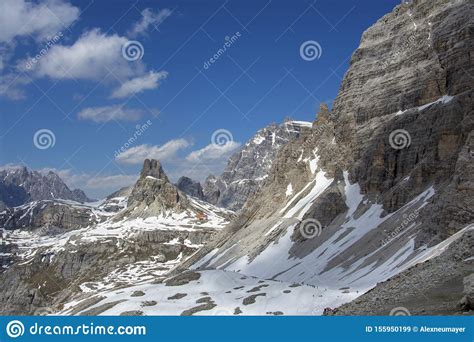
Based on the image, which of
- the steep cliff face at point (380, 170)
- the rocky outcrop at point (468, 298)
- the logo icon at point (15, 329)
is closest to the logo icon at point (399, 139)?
the steep cliff face at point (380, 170)

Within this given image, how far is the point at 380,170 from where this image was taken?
12312 centimetres

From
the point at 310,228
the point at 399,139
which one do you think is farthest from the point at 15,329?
the point at 399,139

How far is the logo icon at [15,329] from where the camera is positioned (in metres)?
20.0

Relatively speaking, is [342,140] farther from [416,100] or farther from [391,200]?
[391,200]

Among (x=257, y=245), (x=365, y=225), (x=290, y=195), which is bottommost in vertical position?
(x=365, y=225)

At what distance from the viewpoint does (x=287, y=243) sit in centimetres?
13100

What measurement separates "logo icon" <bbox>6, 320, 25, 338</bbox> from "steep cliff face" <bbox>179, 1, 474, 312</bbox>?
57.8 meters

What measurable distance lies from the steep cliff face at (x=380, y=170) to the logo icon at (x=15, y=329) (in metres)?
57.8

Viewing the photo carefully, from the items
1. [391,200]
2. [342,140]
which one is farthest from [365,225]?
[342,140]

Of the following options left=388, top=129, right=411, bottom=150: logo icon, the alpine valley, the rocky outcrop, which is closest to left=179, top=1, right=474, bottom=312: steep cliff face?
left=388, top=129, right=411, bottom=150: logo icon

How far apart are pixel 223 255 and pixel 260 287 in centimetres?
8537

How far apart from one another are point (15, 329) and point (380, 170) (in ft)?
366

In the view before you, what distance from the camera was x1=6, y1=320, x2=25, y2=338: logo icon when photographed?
19953 millimetres

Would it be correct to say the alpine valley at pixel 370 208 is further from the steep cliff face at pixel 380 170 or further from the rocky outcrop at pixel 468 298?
the steep cliff face at pixel 380 170
